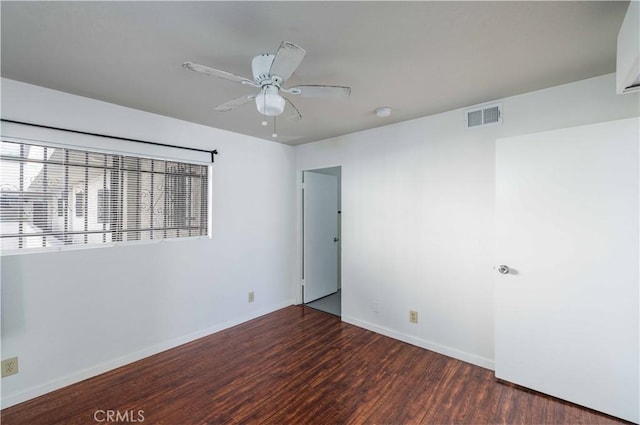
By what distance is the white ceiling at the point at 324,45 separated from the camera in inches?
52.1

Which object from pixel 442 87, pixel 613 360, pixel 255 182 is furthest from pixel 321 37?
pixel 613 360

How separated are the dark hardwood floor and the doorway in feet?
4.36

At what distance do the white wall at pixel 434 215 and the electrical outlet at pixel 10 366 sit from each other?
2.98 metres

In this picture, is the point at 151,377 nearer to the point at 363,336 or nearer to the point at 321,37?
the point at 363,336

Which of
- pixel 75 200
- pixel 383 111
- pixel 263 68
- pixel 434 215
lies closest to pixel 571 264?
pixel 434 215

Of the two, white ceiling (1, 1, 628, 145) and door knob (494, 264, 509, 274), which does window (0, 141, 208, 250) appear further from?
door knob (494, 264, 509, 274)

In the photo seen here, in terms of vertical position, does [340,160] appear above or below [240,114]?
below

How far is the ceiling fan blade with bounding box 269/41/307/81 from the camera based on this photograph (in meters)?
1.19

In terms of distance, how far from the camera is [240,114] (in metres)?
2.75

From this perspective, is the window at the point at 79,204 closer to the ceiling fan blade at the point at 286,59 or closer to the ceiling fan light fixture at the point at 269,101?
the ceiling fan light fixture at the point at 269,101

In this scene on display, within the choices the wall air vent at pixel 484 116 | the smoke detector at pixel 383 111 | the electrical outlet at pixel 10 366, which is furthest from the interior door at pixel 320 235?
the electrical outlet at pixel 10 366

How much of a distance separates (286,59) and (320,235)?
3.35 metres

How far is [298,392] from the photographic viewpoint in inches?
84.5

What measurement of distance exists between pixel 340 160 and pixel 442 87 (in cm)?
164
